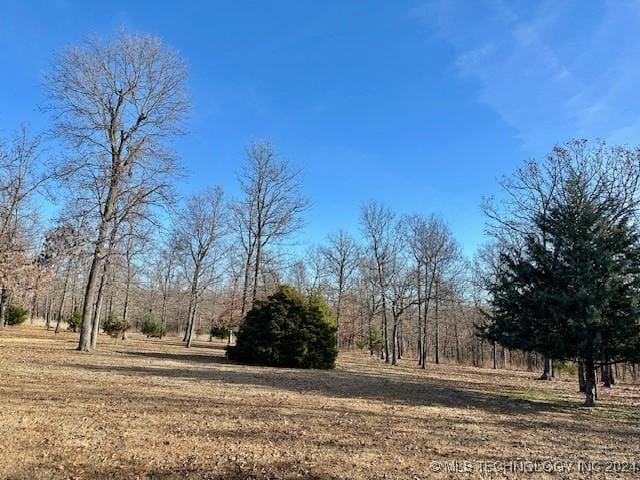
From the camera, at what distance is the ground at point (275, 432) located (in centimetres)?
488

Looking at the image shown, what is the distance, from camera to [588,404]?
11.6 meters

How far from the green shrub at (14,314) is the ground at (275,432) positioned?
93.9 ft

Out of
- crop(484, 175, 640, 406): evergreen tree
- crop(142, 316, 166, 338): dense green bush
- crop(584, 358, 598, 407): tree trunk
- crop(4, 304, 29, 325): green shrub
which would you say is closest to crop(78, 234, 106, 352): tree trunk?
crop(484, 175, 640, 406): evergreen tree

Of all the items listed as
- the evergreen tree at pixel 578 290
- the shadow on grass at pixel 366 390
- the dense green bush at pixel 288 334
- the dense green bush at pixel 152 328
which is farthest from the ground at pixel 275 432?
the dense green bush at pixel 152 328

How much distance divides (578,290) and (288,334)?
1083cm

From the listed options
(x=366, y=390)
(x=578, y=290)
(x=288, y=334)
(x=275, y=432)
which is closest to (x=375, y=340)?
(x=288, y=334)

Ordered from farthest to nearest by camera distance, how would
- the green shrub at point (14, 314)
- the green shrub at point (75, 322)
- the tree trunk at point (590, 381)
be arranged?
the green shrub at point (75, 322)
the green shrub at point (14, 314)
the tree trunk at point (590, 381)

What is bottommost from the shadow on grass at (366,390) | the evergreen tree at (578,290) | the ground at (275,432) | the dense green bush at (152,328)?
the shadow on grass at (366,390)

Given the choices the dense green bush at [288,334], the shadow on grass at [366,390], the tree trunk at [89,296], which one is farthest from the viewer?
the dense green bush at [288,334]

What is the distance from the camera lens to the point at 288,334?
17953 mm

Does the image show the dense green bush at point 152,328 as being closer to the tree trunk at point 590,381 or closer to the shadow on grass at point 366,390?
the shadow on grass at point 366,390

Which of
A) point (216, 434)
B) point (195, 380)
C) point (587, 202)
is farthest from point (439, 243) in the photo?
point (216, 434)

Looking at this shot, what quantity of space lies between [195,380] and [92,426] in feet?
18.4

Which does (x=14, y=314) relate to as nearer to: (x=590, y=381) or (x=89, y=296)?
(x=89, y=296)
